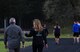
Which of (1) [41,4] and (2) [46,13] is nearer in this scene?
(2) [46,13]

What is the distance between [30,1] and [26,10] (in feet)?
7.54

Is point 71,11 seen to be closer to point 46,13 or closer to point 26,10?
point 46,13

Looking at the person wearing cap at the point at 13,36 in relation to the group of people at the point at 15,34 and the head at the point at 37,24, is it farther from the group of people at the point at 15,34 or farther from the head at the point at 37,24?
the head at the point at 37,24

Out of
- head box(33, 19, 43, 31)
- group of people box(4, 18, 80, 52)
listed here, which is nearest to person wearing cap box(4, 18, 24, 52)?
group of people box(4, 18, 80, 52)

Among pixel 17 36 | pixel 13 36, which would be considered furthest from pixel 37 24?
pixel 13 36

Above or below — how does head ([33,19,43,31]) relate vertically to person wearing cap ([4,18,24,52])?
above

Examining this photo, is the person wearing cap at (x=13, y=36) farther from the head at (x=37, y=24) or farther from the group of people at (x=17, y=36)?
the head at (x=37, y=24)

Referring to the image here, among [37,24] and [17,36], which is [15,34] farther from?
[37,24]

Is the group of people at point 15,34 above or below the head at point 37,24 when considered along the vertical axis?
below

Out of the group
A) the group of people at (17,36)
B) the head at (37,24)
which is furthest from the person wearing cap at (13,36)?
the head at (37,24)

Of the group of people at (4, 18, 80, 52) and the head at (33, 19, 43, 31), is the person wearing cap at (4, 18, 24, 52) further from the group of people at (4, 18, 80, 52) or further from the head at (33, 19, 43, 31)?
the head at (33, 19, 43, 31)

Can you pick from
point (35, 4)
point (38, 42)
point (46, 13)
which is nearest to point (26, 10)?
point (35, 4)

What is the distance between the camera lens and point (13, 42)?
1282 centimetres

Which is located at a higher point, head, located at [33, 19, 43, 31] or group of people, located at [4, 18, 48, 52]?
head, located at [33, 19, 43, 31]
